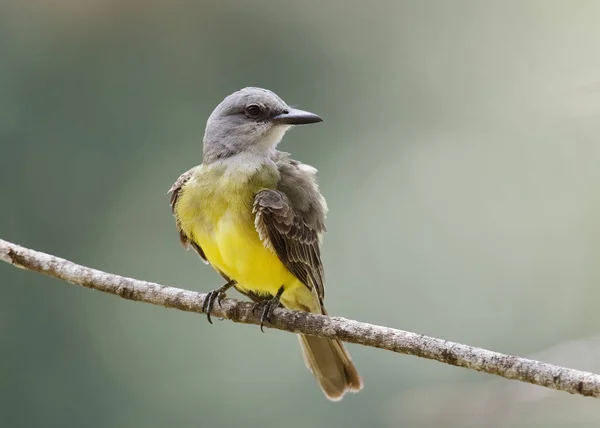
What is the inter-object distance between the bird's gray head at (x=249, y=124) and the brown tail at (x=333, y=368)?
3.10 feet

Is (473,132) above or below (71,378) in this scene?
above

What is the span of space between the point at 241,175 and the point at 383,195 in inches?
118

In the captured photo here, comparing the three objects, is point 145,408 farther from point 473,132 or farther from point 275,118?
point 473,132

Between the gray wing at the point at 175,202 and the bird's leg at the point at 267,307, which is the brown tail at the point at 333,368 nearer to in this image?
the bird's leg at the point at 267,307

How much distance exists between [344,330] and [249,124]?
1320mm

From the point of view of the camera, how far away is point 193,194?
4234mm

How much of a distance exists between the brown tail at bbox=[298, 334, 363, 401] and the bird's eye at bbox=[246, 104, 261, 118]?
109cm

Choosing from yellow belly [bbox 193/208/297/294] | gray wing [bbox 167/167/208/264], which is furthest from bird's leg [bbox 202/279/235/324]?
gray wing [bbox 167/167/208/264]

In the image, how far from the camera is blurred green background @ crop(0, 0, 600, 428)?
6.30m

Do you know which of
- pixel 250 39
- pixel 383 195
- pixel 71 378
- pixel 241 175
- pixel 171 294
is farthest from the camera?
pixel 250 39

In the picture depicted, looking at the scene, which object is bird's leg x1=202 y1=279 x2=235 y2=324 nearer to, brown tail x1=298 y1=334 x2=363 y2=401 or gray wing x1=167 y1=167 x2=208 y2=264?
gray wing x1=167 y1=167 x2=208 y2=264

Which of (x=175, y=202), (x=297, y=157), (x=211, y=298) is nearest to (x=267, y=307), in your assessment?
(x=211, y=298)

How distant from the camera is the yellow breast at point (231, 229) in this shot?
159 inches

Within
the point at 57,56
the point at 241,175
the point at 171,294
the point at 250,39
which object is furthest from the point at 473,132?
the point at 171,294
